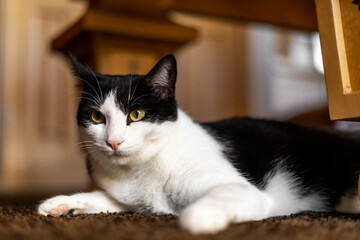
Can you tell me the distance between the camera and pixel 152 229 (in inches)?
26.2

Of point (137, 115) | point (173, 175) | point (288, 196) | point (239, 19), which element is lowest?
point (288, 196)

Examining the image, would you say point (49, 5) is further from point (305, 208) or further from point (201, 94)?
point (305, 208)

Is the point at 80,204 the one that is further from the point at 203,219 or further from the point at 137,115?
the point at 203,219

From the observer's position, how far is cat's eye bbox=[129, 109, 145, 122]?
37.0 inches

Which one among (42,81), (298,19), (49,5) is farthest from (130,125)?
(49,5)

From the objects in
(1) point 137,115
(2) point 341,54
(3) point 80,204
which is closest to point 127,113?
(1) point 137,115

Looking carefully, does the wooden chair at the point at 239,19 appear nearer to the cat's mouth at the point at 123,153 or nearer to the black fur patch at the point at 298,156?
the black fur patch at the point at 298,156

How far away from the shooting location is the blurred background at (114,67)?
1467 millimetres

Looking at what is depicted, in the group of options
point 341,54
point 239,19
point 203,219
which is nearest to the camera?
point 203,219

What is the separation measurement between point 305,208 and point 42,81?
217 cm

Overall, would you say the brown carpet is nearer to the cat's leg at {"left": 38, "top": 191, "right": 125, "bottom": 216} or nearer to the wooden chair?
the cat's leg at {"left": 38, "top": 191, "right": 125, "bottom": 216}

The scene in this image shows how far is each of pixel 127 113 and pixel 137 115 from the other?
1.1 inches

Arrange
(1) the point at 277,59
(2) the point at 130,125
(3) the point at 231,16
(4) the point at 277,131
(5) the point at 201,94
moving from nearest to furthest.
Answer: (2) the point at 130,125 → (4) the point at 277,131 → (3) the point at 231,16 → (5) the point at 201,94 → (1) the point at 277,59

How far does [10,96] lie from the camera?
2607 mm
